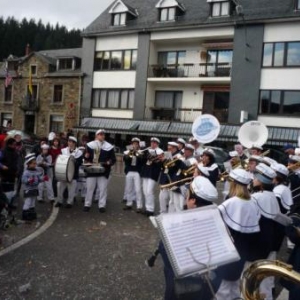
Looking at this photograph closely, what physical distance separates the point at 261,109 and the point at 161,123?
22.6 ft

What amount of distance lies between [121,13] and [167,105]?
8.21 metres

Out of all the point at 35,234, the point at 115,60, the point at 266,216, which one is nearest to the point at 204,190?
the point at 266,216

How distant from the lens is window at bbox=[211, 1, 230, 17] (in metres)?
27.0

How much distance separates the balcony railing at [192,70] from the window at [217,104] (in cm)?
138

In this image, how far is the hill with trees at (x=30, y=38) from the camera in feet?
212

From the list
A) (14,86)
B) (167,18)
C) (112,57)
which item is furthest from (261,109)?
(14,86)

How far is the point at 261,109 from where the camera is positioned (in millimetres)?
25531

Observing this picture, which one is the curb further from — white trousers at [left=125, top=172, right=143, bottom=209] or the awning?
the awning

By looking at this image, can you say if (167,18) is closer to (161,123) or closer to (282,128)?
(161,123)

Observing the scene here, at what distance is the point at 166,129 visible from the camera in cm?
2767

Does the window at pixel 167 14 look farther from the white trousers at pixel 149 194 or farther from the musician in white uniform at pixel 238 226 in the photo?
the musician in white uniform at pixel 238 226

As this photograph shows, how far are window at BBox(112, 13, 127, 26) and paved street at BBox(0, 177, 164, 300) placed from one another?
82.5 feet

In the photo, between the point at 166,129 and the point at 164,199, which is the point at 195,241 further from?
the point at 166,129

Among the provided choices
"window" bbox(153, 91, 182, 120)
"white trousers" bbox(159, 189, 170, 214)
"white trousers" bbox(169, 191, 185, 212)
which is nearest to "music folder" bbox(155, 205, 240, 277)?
"white trousers" bbox(169, 191, 185, 212)
